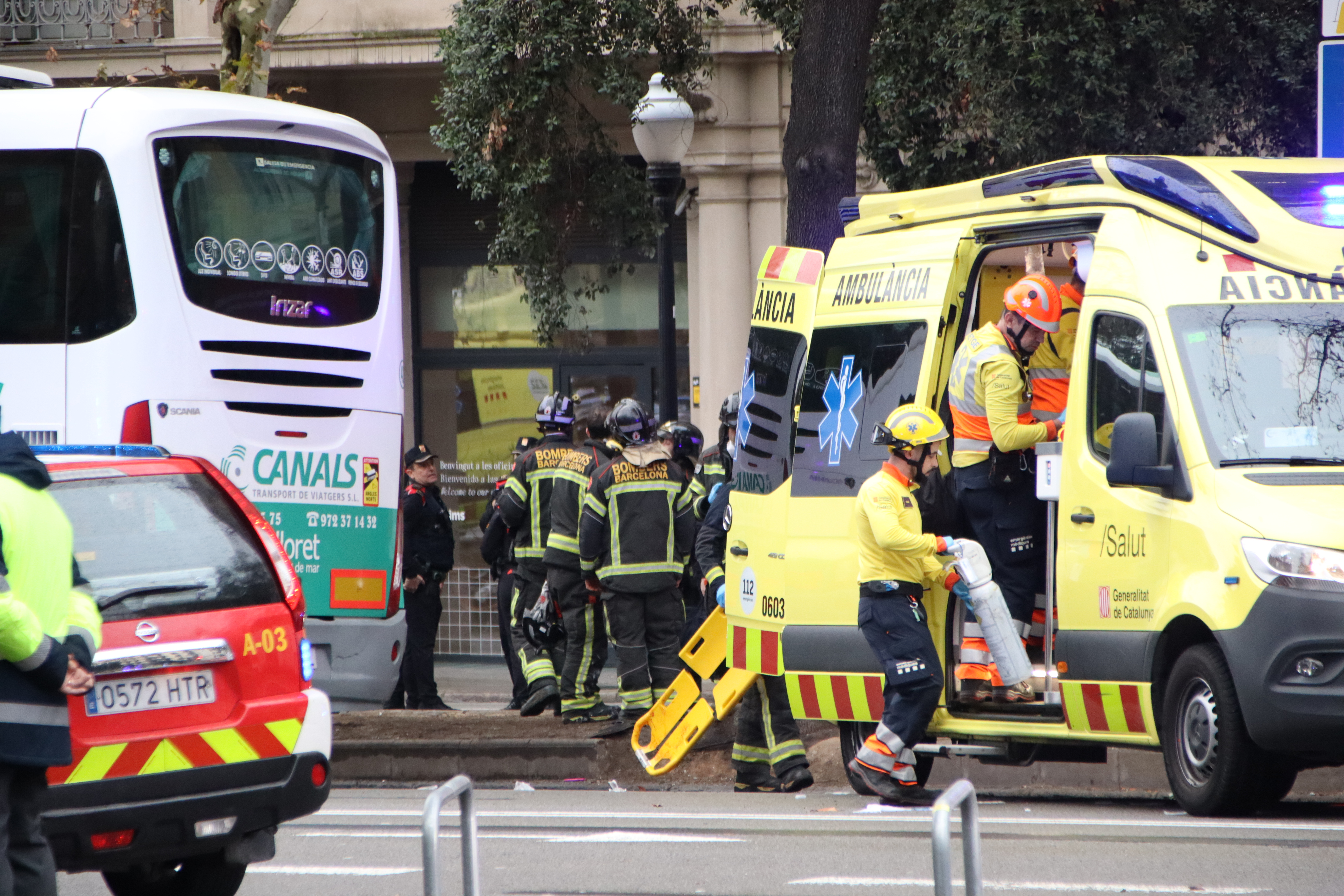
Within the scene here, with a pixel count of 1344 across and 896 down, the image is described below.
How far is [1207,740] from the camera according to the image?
24.0 feet

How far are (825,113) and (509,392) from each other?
791 centimetres

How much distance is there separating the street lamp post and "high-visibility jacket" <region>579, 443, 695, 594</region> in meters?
1.72

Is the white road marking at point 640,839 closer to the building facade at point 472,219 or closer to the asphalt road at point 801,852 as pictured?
the asphalt road at point 801,852

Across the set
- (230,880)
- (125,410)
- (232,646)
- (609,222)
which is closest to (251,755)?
(232,646)

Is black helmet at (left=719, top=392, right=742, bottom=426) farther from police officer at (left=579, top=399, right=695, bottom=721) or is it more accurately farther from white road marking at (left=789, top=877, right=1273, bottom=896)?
white road marking at (left=789, top=877, right=1273, bottom=896)

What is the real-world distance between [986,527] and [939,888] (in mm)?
4598

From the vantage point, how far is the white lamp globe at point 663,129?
12492 millimetres

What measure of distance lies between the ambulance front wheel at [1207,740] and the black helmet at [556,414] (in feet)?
18.1

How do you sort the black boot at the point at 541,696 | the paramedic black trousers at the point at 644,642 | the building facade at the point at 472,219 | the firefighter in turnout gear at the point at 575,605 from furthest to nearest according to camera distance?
the building facade at the point at 472,219 < the black boot at the point at 541,696 < the firefighter in turnout gear at the point at 575,605 < the paramedic black trousers at the point at 644,642

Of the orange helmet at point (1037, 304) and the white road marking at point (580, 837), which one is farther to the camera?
the orange helmet at point (1037, 304)

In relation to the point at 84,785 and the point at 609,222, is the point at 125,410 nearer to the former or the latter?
the point at 84,785

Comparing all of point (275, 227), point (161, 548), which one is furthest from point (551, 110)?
point (161, 548)

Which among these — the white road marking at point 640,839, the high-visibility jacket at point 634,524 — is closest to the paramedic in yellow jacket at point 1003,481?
the white road marking at point 640,839

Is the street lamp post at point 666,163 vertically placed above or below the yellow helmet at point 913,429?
above
